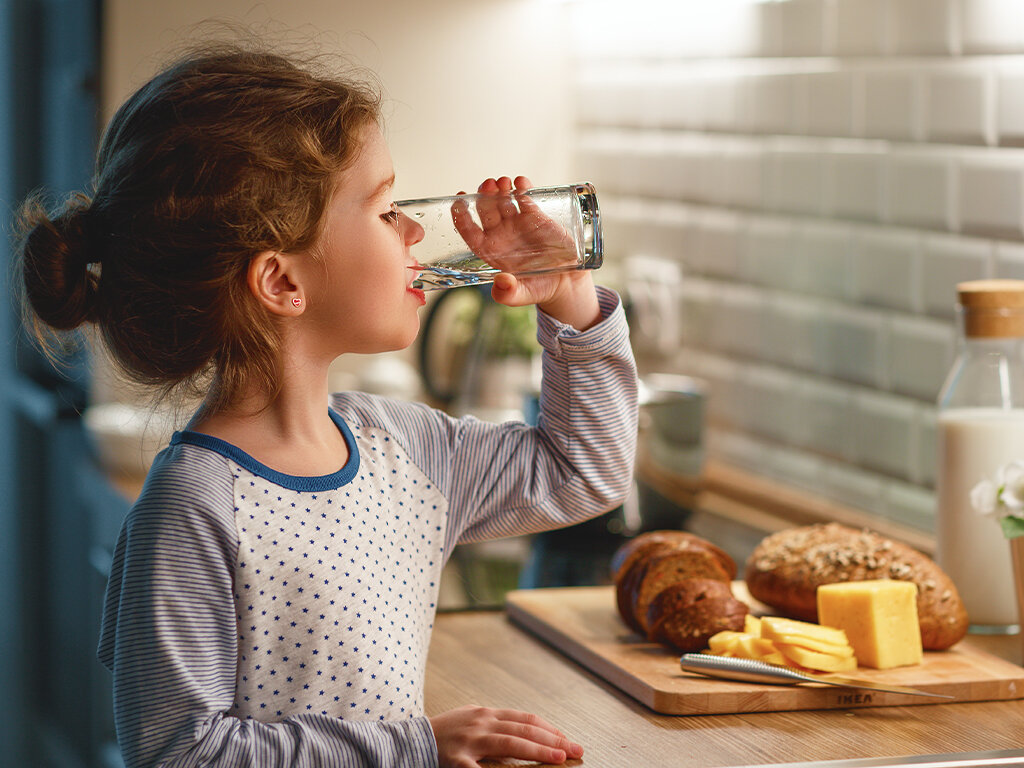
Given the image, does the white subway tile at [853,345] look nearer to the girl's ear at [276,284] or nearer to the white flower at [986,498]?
the white flower at [986,498]

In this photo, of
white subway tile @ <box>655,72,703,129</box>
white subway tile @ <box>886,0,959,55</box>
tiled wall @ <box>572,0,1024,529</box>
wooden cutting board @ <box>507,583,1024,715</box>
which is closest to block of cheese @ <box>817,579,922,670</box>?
wooden cutting board @ <box>507,583,1024,715</box>

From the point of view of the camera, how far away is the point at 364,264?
0.95 meters

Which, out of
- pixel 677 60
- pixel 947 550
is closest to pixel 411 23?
pixel 677 60

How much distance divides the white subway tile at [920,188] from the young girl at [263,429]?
0.68 metres

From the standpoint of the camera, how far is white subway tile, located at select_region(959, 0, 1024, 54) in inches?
53.6

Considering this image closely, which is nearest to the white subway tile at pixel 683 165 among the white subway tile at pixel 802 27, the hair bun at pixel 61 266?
the white subway tile at pixel 802 27

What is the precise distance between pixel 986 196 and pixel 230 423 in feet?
3.04

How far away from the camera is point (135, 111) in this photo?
93 cm

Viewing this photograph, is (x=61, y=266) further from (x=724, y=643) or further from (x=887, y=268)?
(x=887, y=268)

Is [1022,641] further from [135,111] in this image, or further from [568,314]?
[135,111]

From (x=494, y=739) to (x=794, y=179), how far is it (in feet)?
3.75

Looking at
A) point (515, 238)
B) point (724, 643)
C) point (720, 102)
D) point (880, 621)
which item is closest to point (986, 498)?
point (880, 621)

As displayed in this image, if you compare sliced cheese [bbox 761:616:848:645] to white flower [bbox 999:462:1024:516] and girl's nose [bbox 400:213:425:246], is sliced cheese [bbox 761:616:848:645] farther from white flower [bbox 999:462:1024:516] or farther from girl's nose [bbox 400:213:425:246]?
girl's nose [bbox 400:213:425:246]

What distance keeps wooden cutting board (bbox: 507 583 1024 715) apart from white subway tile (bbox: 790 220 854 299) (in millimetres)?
666
